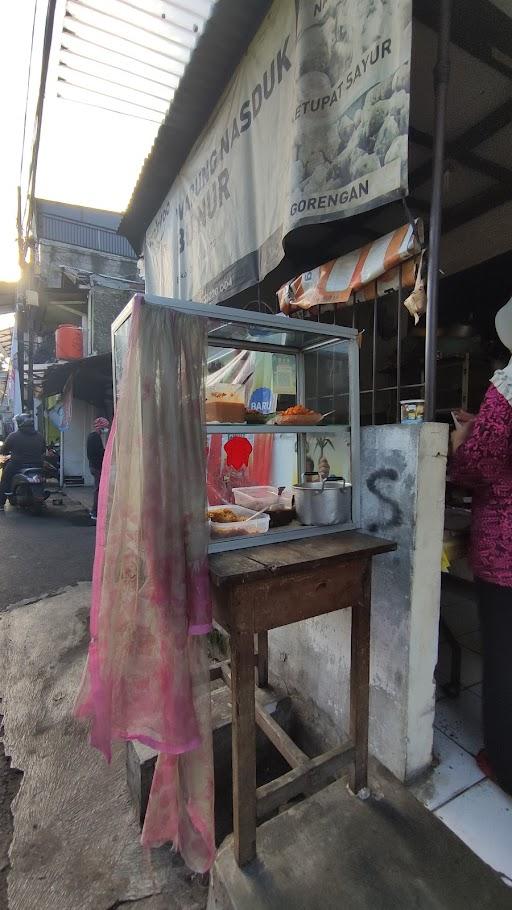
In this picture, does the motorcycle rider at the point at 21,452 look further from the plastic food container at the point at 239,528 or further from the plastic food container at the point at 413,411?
the plastic food container at the point at 413,411

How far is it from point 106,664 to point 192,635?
1.18 feet

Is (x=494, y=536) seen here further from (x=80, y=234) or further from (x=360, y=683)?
(x=80, y=234)

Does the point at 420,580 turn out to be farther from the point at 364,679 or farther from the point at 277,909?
the point at 277,909

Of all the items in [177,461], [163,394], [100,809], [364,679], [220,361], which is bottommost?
[100,809]

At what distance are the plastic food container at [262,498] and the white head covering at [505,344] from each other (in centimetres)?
108

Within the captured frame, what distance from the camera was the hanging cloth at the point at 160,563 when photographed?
4.65 ft

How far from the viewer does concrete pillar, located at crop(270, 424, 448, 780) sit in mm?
1787

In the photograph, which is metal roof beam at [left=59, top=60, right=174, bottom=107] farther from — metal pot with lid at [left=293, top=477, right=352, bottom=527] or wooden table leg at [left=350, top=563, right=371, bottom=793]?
wooden table leg at [left=350, top=563, right=371, bottom=793]

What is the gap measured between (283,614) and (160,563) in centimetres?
51

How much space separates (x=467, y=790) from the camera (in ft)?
6.09

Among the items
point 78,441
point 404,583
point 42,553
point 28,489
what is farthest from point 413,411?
point 78,441

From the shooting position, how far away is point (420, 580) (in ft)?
5.99

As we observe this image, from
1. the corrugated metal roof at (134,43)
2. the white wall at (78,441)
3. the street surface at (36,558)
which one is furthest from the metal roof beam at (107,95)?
the white wall at (78,441)

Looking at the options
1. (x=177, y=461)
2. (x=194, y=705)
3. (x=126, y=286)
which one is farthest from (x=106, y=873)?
(x=126, y=286)
